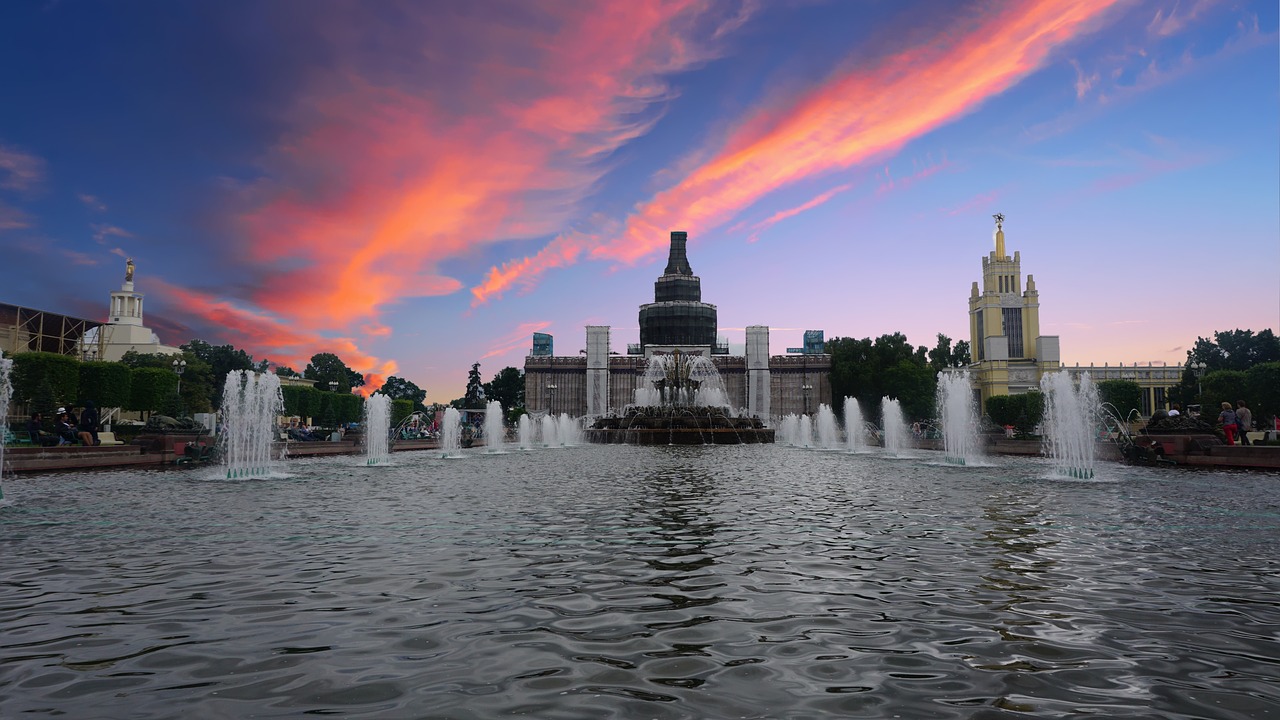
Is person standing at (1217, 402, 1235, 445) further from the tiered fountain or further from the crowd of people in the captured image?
the crowd of people

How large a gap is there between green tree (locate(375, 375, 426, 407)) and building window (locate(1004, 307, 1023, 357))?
106 meters

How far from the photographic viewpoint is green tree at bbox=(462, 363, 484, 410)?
137 m

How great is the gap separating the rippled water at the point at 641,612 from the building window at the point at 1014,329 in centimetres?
10906

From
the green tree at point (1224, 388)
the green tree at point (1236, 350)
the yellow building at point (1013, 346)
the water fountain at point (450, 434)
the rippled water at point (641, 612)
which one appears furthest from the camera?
the yellow building at point (1013, 346)

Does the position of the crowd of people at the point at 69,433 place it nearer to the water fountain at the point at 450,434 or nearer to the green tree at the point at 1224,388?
the water fountain at the point at 450,434

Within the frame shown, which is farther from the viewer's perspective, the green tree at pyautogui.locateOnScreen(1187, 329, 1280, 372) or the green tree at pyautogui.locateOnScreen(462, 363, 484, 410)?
the green tree at pyautogui.locateOnScreen(462, 363, 484, 410)

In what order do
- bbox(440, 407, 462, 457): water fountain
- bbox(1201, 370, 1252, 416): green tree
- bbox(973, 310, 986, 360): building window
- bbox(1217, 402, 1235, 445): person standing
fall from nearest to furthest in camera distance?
bbox(1217, 402, 1235, 445): person standing → bbox(440, 407, 462, 457): water fountain → bbox(1201, 370, 1252, 416): green tree → bbox(973, 310, 986, 360): building window

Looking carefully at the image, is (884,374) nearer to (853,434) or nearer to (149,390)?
(853,434)

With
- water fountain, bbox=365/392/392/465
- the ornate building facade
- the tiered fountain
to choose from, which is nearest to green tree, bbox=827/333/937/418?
the ornate building facade

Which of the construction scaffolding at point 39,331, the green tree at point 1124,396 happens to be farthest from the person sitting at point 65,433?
the green tree at point 1124,396

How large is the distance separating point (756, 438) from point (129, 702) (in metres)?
38.3

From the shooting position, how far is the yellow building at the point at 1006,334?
4124 inches

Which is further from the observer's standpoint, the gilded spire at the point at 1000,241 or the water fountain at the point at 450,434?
the gilded spire at the point at 1000,241

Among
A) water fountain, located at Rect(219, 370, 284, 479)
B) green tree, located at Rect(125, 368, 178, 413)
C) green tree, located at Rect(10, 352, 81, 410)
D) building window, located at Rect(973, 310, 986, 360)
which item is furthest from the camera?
building window, located at Rect(973, 310, 986, 360)
